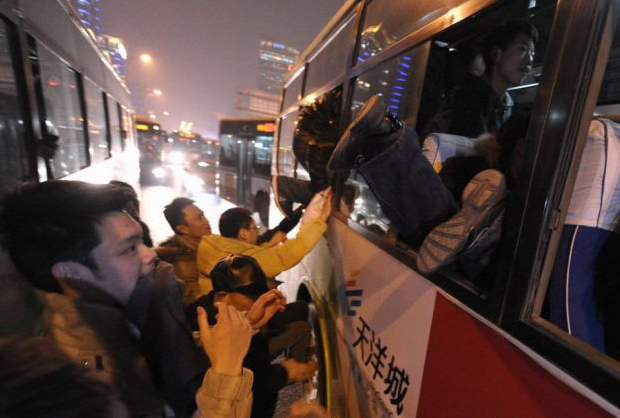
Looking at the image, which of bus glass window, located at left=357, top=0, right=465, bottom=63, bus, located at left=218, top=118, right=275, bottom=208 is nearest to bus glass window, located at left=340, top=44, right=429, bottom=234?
bus glass window, located at left=357, top=0, right=465, bottom=63

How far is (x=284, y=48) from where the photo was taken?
6694cm

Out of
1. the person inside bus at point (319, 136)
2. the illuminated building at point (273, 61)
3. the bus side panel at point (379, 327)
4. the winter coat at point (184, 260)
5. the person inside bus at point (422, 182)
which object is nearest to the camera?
the person inside bus at point (422, 182)

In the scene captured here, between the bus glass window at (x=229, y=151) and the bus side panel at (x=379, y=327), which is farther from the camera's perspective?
the bus glass window at (x=229, y=151)

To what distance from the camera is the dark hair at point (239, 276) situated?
1792 mm

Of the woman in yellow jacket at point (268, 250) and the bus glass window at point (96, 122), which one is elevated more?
the bus glass window at point (96, 122)

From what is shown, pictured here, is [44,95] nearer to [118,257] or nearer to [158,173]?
[118,257]

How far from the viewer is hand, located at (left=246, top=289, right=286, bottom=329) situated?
4.98 feet

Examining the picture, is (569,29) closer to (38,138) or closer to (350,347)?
(350,347)

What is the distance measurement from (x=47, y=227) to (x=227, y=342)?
0.73 metres

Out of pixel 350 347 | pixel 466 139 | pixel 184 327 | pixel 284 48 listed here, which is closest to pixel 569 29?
pixel 466 139

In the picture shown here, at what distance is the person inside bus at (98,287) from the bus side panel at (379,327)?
2.15 ft

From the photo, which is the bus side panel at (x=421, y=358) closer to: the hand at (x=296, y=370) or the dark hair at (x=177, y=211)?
the hand at (x=296, y=370)

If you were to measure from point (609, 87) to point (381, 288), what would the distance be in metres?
1.54

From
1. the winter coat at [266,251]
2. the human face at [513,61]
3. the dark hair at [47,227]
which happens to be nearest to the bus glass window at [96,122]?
the winter coat at [266,251]
